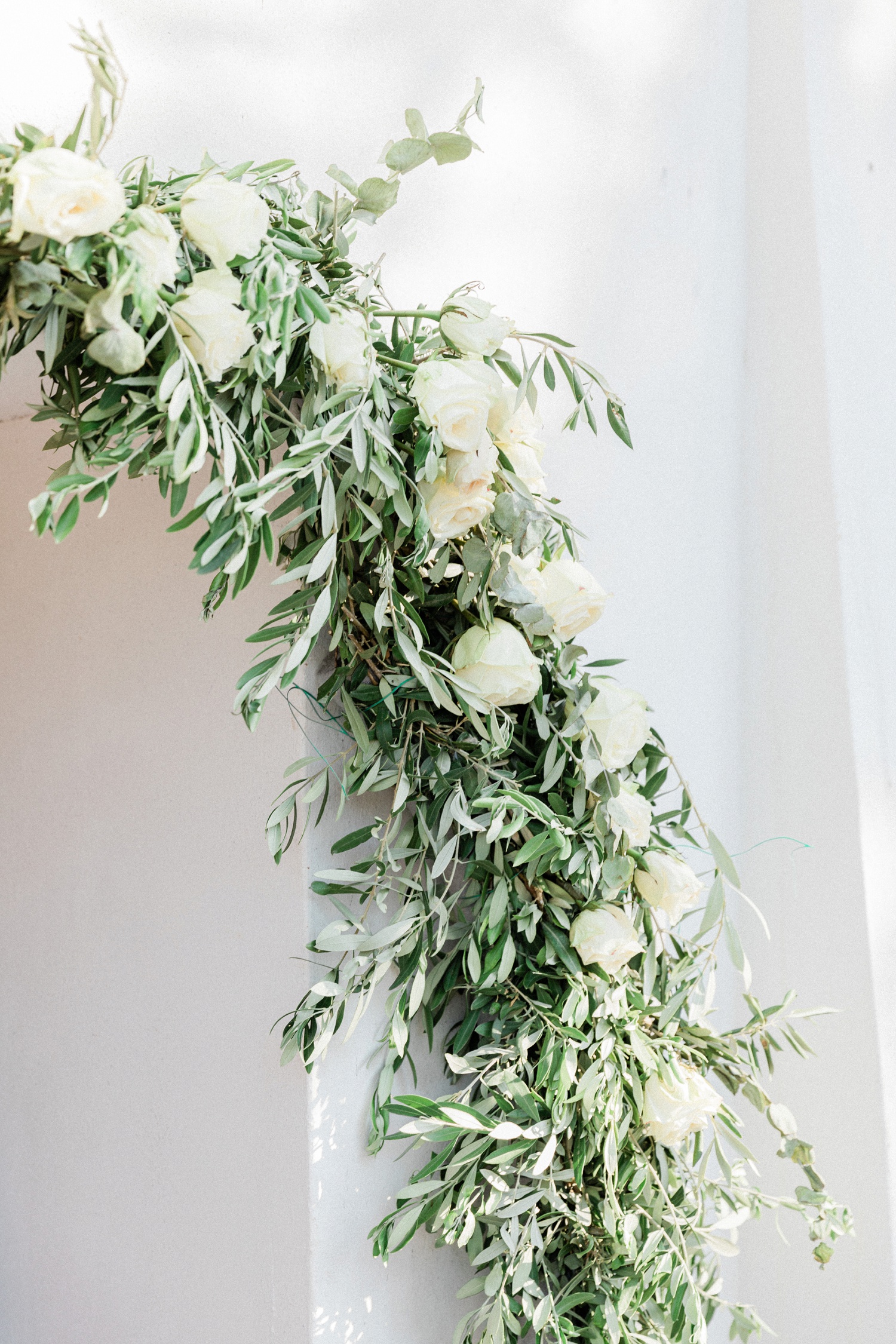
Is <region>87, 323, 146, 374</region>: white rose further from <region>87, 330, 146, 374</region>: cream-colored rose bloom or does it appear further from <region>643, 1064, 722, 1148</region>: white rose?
<region>643, 1064, 722, 1148</region>: white rose

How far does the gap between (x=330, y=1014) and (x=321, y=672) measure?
11.9 inches

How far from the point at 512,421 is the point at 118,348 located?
0.40m

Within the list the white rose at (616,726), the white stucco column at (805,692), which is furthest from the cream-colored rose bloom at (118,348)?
the white stucco column at (805,692)

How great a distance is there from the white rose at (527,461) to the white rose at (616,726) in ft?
0.67

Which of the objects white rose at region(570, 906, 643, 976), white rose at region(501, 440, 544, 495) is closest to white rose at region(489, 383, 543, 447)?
white rose at region(501, 440, 544, 495)

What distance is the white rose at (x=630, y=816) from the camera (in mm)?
963

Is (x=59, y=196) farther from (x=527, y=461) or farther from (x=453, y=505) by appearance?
(x=527, y=461)

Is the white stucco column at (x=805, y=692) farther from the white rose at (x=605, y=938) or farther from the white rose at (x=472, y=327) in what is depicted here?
the white rose at (x=472, y=327)

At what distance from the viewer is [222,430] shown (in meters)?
0.73

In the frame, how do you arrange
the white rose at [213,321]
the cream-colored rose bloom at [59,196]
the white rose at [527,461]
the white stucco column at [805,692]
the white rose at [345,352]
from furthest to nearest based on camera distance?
the white stucco column at [805,692] → the white rose at [527,461] → the white rose at [345,352] → the white rose at [213,321] → the cream-colored rose bloom at [59,196]

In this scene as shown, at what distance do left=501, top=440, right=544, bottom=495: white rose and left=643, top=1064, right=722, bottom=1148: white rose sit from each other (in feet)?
1.88

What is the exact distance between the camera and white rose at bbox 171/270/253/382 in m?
0.69

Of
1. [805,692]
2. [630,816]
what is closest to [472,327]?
[630,816]

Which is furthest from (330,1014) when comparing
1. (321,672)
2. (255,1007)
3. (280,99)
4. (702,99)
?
(702,99)
